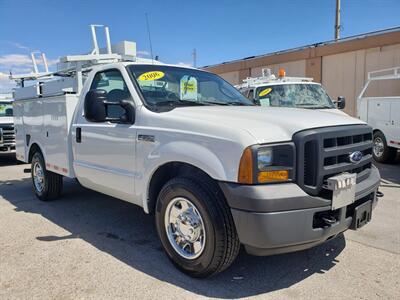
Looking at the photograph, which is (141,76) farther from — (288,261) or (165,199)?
(288,261)

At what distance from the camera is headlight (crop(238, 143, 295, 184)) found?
2828 millimetres

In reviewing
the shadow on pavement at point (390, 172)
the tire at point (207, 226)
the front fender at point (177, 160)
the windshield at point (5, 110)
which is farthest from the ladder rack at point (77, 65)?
the windshield at point (5, 110)

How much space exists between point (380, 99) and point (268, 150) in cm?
763

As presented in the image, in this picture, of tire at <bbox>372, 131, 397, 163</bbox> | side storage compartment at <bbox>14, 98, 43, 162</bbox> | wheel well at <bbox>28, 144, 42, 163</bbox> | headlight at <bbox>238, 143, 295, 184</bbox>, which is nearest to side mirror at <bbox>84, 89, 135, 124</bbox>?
headlight at <bbox>238, 143, 295, 184</bbox>

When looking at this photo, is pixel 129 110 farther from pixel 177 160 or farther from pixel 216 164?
pixel 216 164

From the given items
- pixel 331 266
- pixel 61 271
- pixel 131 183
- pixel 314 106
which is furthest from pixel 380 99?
pixel 61 271

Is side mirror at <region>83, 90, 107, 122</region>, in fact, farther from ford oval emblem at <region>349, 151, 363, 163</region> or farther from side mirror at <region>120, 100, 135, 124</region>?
ford oval emblem at <region>349, 151, 363, 163</region>

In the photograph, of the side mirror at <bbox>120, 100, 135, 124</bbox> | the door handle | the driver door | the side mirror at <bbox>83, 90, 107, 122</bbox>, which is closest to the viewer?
the side mirror at <bbox>83, 90, 107, 122</bbox>

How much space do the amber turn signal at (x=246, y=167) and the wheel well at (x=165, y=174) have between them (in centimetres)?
52

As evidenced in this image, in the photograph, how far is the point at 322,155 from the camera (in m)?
2.99

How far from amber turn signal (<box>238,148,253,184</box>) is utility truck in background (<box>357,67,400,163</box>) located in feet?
23.9

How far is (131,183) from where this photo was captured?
3971 millimetres

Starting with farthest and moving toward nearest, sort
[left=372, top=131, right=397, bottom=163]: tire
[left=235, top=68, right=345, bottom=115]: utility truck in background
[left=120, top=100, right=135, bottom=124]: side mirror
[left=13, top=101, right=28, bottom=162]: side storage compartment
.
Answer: [left=372, top=131, right=397, bottom=163]: tire
[left=235, top=68, right=345, bottom=115]: utility truck in background
[left=13, top=101, right=28, bottom=162]: side storage compartment
[left=120, top=100, right=135, bottom=124]: side mirror

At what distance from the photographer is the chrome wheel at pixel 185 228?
327 cm
